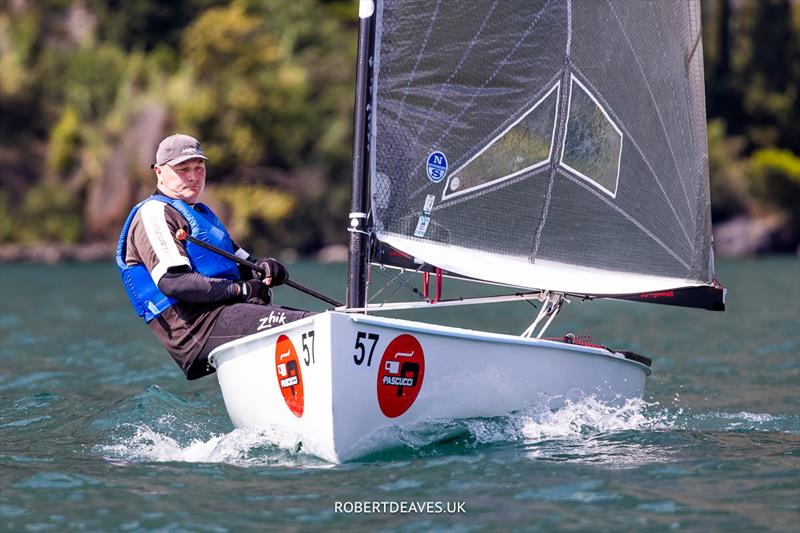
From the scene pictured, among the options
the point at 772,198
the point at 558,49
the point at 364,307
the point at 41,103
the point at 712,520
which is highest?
the point at 41,103

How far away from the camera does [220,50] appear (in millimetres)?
40031

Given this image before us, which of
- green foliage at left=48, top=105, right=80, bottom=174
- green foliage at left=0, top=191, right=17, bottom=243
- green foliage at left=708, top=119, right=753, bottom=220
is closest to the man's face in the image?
green foliage at left=0, top=191, right=17, bottom=243

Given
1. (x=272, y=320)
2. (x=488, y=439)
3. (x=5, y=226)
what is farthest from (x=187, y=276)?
(x=5, y=226)

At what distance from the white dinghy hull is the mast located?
46 centimetres

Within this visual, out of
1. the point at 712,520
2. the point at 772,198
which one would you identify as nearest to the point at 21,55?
the point at 772,198

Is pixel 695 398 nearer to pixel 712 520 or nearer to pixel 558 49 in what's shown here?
pixel 558 49

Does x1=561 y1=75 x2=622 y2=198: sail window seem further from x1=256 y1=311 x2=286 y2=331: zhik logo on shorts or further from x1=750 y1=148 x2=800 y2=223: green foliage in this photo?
x1=750 y1=148 x2=800 y2=223: green foliage

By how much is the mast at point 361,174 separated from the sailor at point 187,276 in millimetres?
394

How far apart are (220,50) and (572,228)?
110 feet

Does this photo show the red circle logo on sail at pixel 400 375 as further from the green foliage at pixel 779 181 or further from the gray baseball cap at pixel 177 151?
the green foliage at pixel 779 181

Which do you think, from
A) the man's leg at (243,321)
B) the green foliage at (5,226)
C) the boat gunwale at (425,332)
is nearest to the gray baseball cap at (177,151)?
the man's leg at (243,321)

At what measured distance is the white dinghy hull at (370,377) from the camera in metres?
6.23

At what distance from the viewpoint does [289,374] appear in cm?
642

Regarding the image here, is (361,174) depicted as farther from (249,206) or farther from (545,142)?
(249,206)
